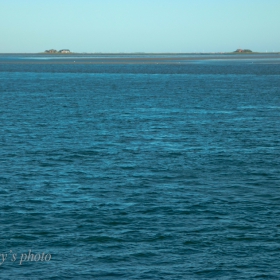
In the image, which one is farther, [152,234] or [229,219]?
[229,219]

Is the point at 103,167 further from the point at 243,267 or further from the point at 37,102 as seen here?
the point at 37,102

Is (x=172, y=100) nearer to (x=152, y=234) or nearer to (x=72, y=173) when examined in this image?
(x=72, y=173)

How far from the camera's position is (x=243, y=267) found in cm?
2467

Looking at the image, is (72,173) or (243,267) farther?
(72,173)

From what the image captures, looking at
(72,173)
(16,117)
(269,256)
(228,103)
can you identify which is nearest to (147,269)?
(269,256)

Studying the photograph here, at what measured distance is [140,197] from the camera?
34094mm

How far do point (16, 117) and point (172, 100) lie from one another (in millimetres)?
29733

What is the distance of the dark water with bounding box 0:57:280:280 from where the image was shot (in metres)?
25.2

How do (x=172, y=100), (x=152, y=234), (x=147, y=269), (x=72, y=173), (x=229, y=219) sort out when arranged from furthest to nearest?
(x=172, y=100), (x=72, y=173), (x=229, y=219), (x=152, y=234), (x=147, y=269)

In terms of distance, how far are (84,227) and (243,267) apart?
8.56 m

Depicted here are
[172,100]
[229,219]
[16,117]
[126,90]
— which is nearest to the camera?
[229,219]

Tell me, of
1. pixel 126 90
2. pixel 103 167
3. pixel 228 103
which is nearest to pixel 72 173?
pixel 103 167

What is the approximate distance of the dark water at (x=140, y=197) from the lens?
25188mm

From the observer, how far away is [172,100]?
299ft
